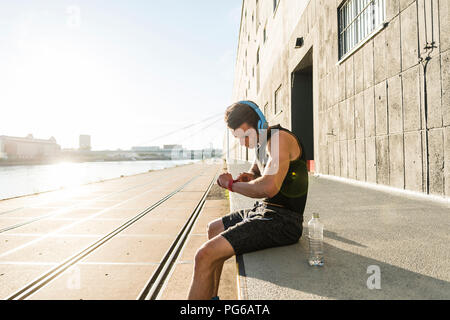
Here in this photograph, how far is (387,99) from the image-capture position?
609cm

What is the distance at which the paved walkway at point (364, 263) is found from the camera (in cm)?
185

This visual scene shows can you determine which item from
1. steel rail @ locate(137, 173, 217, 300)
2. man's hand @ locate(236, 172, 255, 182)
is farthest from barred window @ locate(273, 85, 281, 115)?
man's hand @ locate(236, 172, 255, 182)

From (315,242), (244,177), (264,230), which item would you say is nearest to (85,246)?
(244,177)

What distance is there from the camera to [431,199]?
4898 millimetres

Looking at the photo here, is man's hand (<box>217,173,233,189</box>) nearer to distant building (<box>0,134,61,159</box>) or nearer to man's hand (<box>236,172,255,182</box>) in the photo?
man's hand (<box>236,172,255,182</box>)

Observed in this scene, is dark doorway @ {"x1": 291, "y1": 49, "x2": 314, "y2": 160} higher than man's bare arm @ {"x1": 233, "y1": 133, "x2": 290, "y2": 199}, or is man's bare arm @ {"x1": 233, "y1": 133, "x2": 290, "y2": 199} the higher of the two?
dark doorway @ {"x1": 291, "y1": 49, "x2": 314, "y2": 160}

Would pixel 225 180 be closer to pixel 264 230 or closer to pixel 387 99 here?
pixel 264 230

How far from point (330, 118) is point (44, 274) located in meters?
8.83

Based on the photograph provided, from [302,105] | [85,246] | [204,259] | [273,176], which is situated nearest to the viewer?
[204,259]

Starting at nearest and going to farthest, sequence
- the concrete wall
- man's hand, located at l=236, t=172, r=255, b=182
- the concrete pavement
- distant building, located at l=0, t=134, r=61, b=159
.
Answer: man's hand, located at l=236, t=172, r=255, b=182
the concrete pavement
the concrete wall
distant building, located at l=0, t=134, r=61, b=159

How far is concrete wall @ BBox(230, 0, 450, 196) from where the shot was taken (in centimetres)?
467

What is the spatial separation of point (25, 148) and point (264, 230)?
119636 mm

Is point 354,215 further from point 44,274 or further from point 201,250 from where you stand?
point 44,274
